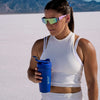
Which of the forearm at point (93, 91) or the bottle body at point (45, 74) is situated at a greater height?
the bottle body at point (45, 74)

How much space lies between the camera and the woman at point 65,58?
1.49 m

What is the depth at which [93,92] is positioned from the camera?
150 centimetres

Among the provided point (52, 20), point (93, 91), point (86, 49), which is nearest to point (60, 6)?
point (52, 20)

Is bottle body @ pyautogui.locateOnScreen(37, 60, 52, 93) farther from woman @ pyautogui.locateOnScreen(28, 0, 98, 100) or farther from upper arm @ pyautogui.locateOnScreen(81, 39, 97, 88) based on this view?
upper arm @ pyautogui.locateOnScreen(81, 39, 97, 88)

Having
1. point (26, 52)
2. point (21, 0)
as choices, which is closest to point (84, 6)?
point (21, 0)

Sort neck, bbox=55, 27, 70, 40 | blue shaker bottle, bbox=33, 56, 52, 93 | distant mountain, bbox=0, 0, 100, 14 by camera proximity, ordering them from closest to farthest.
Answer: blue shaker bottle, bbox=33, 56, 52, 93 → neck, bbox=55, 27, 70, 40 → distant mountain, bbox=0, 0, 100, 14

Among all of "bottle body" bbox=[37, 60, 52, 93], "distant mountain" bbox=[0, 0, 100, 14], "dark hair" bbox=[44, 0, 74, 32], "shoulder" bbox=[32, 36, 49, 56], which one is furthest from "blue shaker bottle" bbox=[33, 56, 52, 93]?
"distant mountain" bbox=[0, 0, 100, 14]

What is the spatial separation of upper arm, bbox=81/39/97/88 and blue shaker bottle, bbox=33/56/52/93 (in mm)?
226

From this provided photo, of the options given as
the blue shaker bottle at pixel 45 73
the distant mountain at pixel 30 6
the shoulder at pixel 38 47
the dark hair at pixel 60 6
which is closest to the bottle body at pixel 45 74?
the blue shaker bottle at pixel 45 73

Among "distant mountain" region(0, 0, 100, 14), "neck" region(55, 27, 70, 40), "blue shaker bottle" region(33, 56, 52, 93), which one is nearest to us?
"blue shaker bottle" region(33, 56, 52, 93)

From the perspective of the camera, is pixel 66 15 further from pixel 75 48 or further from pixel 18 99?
pixel 18 99

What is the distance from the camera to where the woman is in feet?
4.89

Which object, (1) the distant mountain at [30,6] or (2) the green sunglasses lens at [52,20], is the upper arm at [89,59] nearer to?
(2) the green sunglasses lens at [52,20]

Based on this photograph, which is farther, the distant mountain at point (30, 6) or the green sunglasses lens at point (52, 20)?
the distant mountain at point (30, 6)
